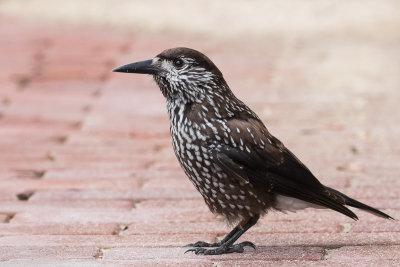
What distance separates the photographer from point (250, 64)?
8.95 meters

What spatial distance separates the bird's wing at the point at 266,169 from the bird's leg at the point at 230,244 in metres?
0.21

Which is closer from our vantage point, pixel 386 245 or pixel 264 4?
pixel 386 245

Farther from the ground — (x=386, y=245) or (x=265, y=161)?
(x=265, y=161)

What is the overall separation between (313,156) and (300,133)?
1.78 ft

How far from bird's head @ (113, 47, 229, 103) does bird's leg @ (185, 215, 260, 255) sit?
62cm

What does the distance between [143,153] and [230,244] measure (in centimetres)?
201

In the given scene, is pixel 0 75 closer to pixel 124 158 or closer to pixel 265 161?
pixel 124 158

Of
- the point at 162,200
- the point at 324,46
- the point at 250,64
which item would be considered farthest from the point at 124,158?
the point at 324,46

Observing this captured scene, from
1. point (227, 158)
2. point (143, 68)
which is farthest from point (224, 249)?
point (143, 68)

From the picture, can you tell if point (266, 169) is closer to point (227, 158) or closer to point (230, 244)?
point (227, 158)

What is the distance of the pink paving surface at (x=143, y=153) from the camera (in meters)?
4.55

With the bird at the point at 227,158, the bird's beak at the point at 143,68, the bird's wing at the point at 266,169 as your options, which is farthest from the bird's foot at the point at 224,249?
the bird's beak at the point at 143,68

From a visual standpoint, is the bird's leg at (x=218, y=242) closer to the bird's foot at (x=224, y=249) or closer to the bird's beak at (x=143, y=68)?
the bird's foot at (x=224, y=249)

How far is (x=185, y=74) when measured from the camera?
472 centimetres
